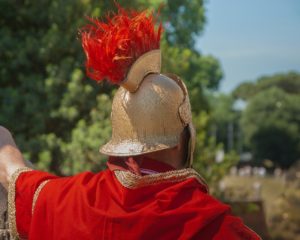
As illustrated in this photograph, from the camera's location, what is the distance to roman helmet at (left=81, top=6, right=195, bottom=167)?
2434 millimetres

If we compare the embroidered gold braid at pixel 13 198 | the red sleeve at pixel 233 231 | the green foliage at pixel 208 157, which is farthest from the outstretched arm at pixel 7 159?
the green foliage at pixel 208 157

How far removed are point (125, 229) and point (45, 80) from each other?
24.2 feet

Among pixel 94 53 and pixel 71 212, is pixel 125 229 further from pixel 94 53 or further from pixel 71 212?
pixel 94 53

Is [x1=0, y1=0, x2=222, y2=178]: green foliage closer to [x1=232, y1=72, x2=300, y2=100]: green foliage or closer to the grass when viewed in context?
the grass

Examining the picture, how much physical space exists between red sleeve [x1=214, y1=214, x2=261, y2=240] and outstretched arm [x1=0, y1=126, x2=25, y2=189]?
0.80m

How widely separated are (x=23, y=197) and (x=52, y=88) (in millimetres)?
7045

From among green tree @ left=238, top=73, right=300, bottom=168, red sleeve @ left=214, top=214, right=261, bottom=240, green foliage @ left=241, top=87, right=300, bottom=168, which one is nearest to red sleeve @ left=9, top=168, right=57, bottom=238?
red sleeve @ left=214, top=214, right=261, bottom=240

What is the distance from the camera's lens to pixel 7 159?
2543 millimetres

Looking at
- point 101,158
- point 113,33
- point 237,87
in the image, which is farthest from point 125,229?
point 237,87

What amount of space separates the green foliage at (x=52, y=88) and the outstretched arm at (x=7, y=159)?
6.23m

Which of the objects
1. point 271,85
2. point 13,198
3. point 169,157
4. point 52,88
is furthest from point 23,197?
point 271,85

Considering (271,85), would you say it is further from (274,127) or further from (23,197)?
(23,197)

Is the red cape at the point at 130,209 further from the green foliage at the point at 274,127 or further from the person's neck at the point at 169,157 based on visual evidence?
the green foliage at the point at 274,127

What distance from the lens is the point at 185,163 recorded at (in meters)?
2.50
